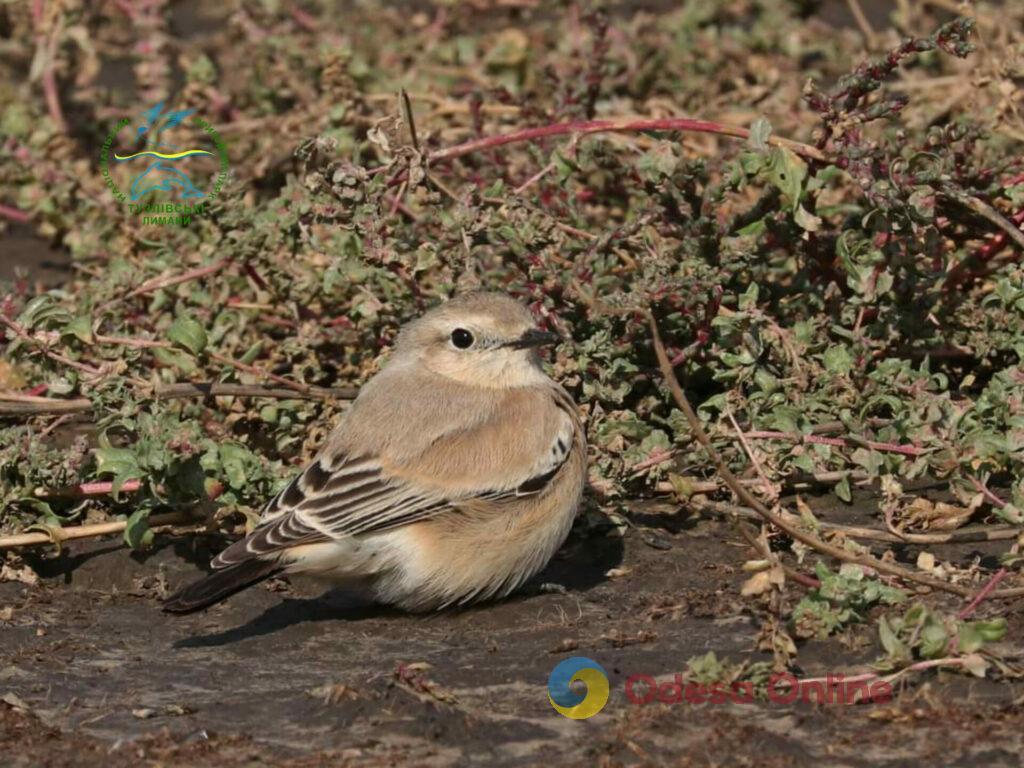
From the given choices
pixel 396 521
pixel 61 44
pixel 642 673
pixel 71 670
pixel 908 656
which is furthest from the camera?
pixel 61 44

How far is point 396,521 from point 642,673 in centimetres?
135

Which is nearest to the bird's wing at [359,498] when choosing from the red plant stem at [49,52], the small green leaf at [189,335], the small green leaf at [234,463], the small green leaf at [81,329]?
the small green leaf at [234,463]

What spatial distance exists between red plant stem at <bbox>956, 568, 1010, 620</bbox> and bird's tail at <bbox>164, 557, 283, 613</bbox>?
261cm

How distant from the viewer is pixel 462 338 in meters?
6.91

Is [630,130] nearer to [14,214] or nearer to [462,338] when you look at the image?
[462,338]

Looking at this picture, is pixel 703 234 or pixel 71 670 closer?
pixel 71 670

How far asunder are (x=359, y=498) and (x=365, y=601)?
0.58 meters

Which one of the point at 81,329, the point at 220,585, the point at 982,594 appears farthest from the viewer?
the point at 81,329

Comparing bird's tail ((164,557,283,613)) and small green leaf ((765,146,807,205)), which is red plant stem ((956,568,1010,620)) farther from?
bird's tail ((164,557,283,613))

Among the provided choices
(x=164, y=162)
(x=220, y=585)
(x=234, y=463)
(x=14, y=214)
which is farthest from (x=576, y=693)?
(x=14, y=214)

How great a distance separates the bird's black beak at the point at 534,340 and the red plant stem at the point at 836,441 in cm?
92

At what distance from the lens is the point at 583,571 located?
6.68 meters

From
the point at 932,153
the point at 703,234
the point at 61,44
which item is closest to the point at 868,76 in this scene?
the point at 932,153

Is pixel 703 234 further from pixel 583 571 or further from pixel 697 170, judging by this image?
pixel 583 571
